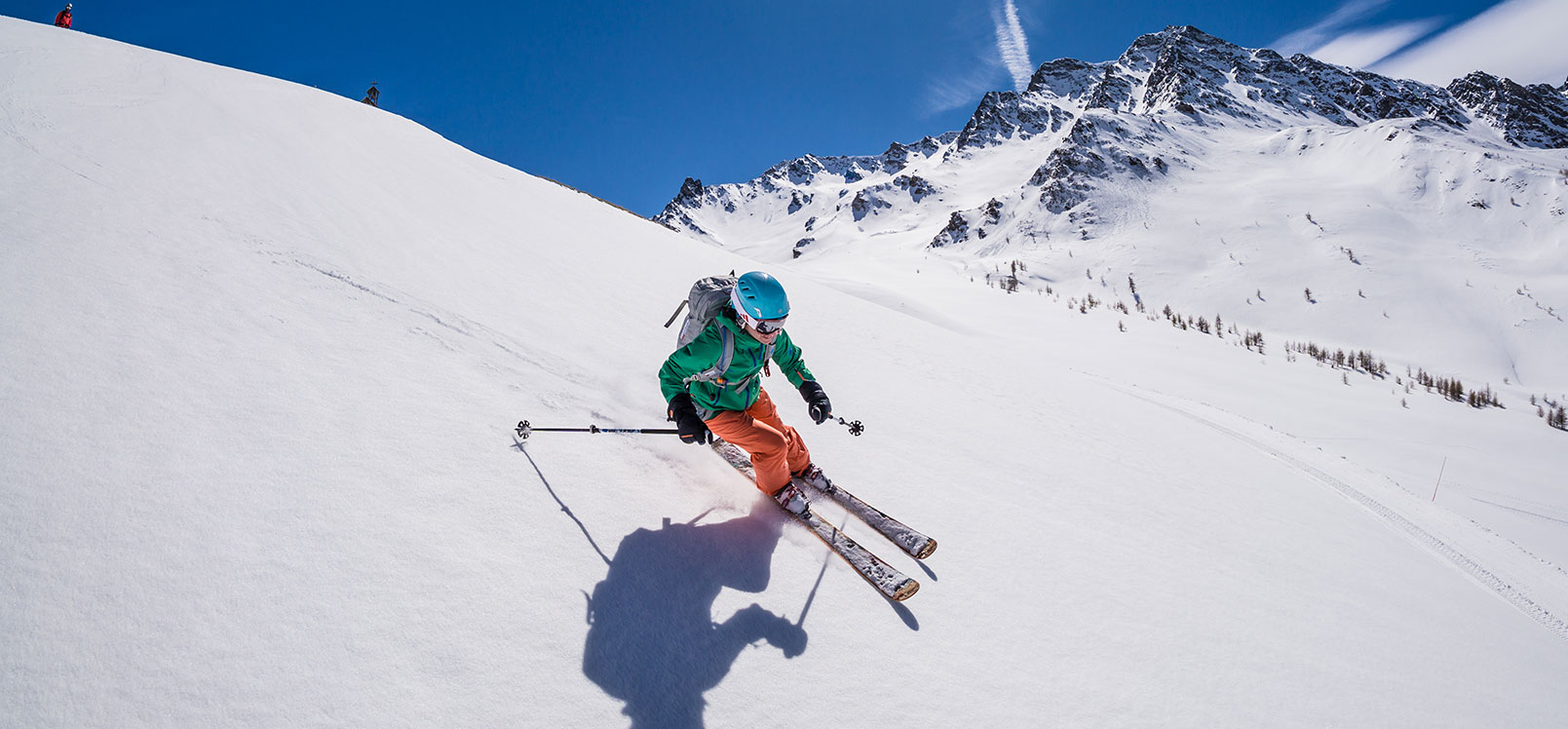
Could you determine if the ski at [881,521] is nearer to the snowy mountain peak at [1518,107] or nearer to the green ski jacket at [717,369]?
the green ski jacket at [717,369]

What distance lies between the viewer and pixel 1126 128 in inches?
1806

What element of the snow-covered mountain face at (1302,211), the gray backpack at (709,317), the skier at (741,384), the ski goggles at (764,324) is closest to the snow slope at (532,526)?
the skier at (741,384)

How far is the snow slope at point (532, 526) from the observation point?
179 centimetres

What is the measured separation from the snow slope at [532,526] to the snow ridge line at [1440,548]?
4cm

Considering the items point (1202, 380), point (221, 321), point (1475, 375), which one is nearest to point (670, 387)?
point (221, 321)

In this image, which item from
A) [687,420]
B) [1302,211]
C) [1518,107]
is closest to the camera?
[687,420]

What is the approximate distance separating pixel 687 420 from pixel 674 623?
1.19m

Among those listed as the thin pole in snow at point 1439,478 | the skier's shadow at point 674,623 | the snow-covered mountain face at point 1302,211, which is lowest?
the skier's shadow at point 674,623

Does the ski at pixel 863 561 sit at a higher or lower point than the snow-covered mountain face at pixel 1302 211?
lower

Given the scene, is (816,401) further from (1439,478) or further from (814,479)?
(1439,478)

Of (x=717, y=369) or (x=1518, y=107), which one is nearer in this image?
(x=717, y=369)

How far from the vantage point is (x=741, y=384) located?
354cm

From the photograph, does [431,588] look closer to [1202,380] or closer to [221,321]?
[221,321]

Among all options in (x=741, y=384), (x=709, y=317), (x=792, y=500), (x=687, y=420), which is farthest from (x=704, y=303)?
(x=792, y=500)
